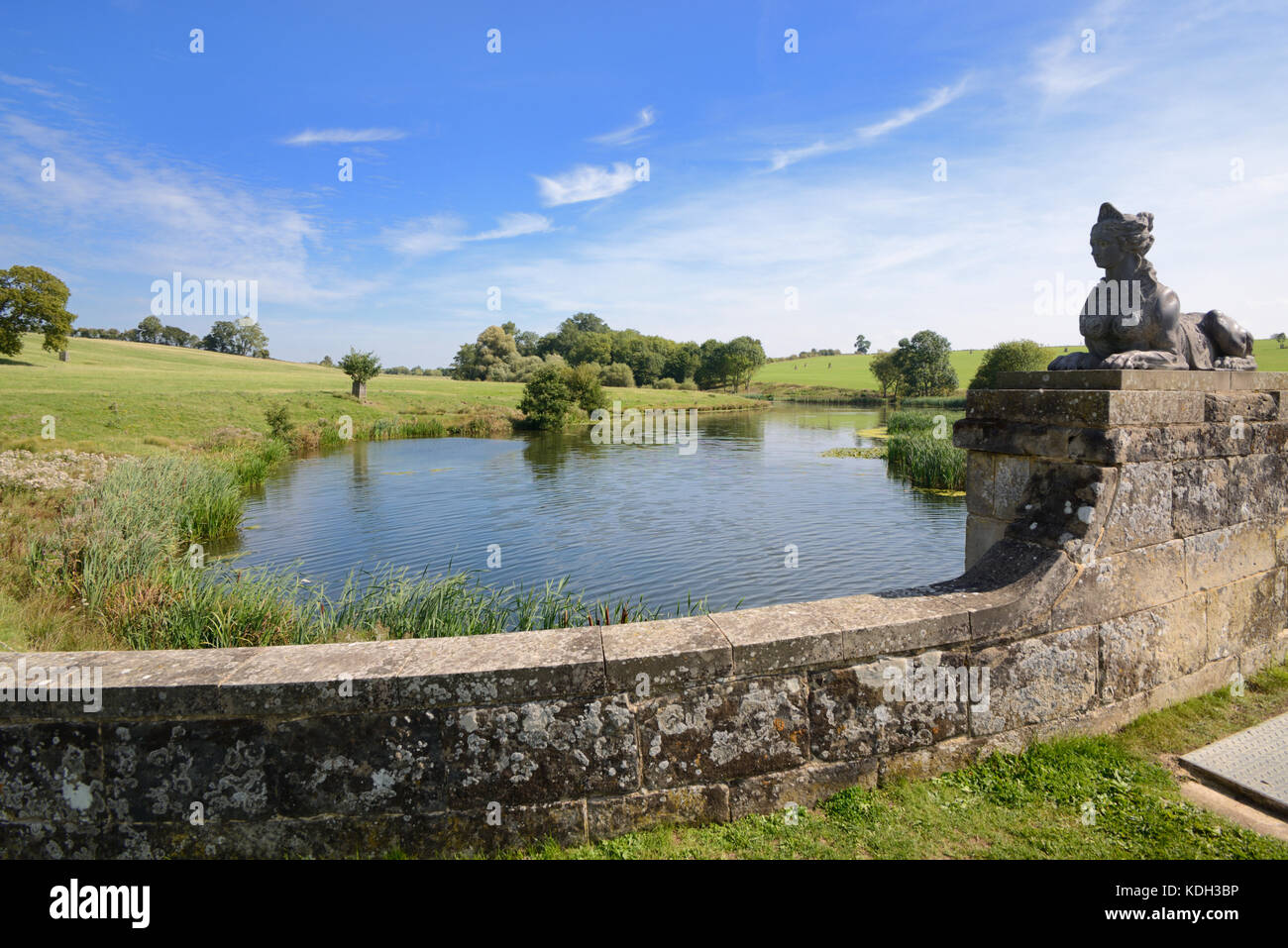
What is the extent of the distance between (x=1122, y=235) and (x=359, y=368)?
45.7 meters

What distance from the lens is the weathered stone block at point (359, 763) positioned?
8.16 ft

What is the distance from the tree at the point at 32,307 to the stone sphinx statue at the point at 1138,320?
178 ft

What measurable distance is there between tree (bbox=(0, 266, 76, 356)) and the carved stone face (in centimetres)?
5410

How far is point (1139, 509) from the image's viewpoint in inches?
140

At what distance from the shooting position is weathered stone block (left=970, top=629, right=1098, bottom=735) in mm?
3105

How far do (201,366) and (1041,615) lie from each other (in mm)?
66719

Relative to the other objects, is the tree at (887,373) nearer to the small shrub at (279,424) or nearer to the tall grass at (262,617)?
the small shrub at (279,424)

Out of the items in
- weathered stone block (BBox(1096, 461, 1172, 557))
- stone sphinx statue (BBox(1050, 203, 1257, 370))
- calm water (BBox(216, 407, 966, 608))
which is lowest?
calm water (BBox(216, 407, 966, 608))

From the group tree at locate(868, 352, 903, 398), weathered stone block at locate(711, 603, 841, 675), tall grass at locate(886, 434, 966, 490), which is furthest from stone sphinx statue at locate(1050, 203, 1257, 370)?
tree at locate(868, 352, 903, 398)

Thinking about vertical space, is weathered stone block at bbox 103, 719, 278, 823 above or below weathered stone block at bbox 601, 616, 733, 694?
below

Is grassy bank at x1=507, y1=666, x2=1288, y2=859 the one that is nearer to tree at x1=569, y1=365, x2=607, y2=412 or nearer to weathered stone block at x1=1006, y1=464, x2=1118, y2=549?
weathered stone block at x1=1006, y1=464, x2=1118, y2=549

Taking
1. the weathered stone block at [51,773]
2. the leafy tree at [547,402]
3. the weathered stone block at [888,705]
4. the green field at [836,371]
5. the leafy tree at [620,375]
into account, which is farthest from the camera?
the green field at [836,371]

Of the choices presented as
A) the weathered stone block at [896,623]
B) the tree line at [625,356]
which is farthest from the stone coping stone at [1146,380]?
the tree line at [625,356]
